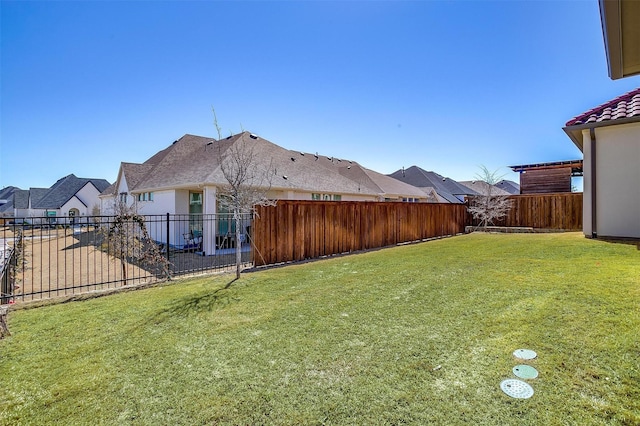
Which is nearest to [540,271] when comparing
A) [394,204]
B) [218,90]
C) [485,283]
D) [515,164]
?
[485,283]

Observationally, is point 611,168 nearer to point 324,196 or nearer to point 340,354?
point 340,354

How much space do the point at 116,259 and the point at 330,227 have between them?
9316mm

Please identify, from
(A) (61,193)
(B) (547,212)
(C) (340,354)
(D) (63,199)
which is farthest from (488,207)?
(A) (61,193)

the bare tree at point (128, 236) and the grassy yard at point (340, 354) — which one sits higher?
the bare tree at point (128, 236)

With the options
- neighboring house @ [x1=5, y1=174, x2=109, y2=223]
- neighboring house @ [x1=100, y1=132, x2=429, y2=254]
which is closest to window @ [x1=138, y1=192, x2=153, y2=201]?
neighboring house @ [x1=100, y1=132, x2=429, y2=254]

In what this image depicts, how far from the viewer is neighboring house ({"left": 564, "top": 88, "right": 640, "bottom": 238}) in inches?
375

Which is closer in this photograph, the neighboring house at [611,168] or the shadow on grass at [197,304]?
the shadow on grass at [197,304]

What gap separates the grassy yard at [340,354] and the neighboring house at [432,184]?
27134mm

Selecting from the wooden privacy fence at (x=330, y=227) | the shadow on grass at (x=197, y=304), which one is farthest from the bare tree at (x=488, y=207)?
the shadow on grass at (x=197, y=304)

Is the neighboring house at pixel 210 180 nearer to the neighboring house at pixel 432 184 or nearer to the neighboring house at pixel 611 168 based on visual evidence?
the neighboring house at pixel 611 168

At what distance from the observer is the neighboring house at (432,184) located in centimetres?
3280

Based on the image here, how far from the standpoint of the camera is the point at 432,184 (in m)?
33.5

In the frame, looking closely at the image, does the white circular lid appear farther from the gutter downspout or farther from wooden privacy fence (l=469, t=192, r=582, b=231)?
wooden privacy fence (l=469, t=192, r=582, b=231)

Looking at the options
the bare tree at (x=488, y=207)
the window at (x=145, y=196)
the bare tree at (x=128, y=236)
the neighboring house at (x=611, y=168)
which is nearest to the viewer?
the bare tree at (x=128, y=236)
